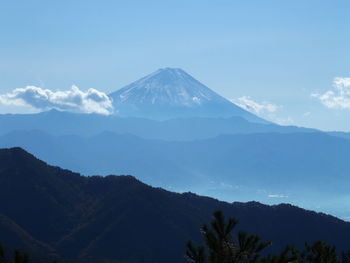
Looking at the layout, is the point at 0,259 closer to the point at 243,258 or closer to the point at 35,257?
the point at 243,258

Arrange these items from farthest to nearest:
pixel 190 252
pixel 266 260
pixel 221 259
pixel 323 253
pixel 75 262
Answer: pixel 75 262 < pixel 323 253 < pixel 190 252 < pixel 221 259 < pixel 266 260

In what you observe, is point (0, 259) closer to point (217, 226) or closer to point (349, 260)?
point (217, 226)

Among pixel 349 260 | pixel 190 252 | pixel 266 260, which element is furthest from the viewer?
pixel 349 260

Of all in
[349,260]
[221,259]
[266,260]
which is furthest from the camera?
[349,260]

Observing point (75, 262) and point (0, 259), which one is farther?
point (75, 262)

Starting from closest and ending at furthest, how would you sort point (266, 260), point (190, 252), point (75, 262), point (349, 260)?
point (266, 260) < point (190, 252) < point (349, 260) < point (75, 262)

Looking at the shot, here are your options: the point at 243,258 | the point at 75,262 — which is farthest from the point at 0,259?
the point at 75,262

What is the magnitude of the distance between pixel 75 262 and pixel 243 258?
17408 centimetres

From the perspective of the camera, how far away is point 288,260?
27125 millimetres

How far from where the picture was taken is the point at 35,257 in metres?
194

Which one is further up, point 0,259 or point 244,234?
point 244,234

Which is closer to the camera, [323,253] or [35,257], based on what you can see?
[323,253]

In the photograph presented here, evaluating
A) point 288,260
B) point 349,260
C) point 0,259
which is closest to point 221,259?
point 288,260

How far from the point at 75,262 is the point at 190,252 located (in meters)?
171
